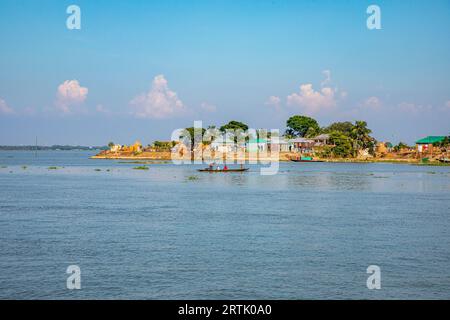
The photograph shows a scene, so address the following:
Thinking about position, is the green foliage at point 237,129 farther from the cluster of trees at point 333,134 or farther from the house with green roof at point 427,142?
the house with green roof at point 427,142

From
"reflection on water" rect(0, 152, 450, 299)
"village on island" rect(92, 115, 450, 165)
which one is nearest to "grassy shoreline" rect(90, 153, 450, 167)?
"village on island" rect(92, 115, 450, 165)

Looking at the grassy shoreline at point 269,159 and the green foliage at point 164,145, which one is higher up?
the green foliage at point 164,145

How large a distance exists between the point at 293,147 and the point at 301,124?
1618cm

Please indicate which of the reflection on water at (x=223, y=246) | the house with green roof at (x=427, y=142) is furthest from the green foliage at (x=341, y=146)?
the reflection on water at (x=223, y=246)

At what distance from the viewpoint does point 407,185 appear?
68625 millimetres

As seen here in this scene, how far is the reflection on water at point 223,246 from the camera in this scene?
798 inches

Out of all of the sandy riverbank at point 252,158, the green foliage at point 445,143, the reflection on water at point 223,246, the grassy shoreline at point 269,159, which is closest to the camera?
the reflection on water at point 223,246

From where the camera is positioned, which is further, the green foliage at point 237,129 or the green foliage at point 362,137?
the green foliage at point 237,129

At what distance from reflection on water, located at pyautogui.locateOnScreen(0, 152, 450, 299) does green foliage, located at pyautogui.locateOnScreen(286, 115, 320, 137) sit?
433ft

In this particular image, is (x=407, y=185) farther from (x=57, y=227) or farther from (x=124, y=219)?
(x=57, y=227)

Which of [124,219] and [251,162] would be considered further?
[251,162]
